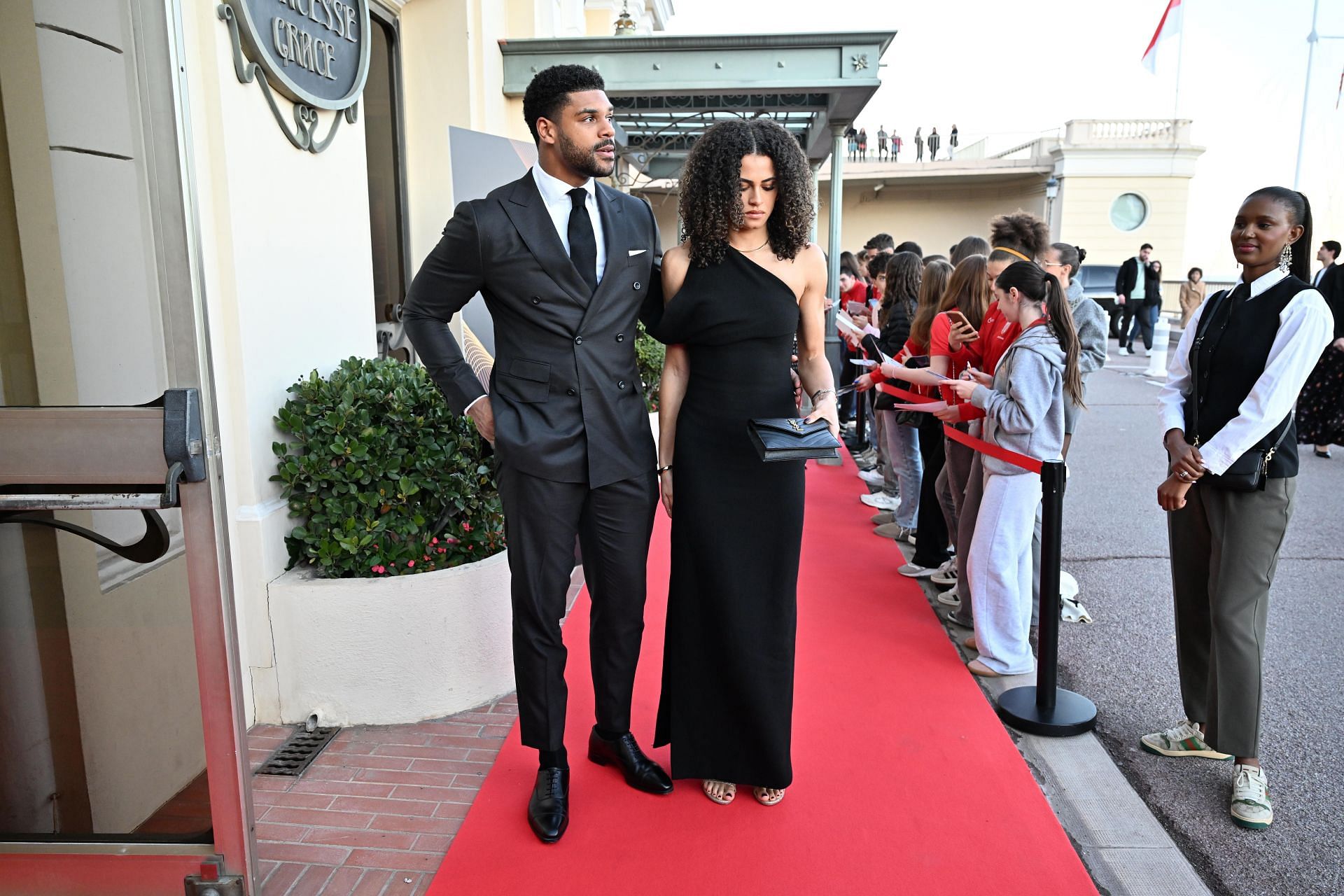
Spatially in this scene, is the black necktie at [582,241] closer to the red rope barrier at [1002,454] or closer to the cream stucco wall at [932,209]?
the red rope barrier at [1002,454]

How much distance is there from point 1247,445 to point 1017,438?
3.51 feet

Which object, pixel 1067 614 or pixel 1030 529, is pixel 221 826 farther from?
pixel 1067 614

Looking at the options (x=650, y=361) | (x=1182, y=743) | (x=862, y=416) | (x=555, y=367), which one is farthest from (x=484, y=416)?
(x=862, y=416)

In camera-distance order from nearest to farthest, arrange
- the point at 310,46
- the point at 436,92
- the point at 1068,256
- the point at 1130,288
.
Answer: the point at 310,46 → the point at 1068,256 → the point at 436,92 → the point at 1130,288

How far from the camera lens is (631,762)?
3.22 metres

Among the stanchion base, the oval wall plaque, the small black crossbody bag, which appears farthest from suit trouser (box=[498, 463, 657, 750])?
the oval wall plaque

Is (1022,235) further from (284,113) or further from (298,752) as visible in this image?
(298,752)

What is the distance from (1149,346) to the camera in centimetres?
2186

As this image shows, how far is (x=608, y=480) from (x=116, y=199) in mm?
1523

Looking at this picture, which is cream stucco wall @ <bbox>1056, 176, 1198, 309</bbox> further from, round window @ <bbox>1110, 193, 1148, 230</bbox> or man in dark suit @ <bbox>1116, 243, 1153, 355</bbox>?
man in dark suit @ <bbox>1116, 243, 1153, 355</bbox>

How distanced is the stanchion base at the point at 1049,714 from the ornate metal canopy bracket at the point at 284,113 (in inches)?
149

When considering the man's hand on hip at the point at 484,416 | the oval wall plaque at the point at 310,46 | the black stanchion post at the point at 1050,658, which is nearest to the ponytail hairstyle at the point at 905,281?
the black stanchion post at the point at 1050,658

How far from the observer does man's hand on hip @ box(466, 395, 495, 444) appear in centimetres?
284

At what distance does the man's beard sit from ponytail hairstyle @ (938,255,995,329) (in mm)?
2839
